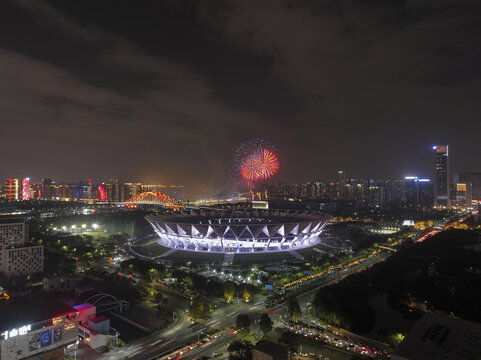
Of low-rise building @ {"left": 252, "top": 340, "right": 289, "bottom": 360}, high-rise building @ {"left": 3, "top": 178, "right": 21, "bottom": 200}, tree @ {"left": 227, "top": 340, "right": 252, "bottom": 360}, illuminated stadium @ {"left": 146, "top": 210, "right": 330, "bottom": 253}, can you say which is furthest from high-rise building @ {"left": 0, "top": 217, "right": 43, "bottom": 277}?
high-rise building @ {"left": 3, "top": 178, "right": 21, "bottom": 200}

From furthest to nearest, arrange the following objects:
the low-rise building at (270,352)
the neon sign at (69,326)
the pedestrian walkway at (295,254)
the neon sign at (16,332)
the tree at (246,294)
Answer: the pedestrian walkway at (295,254)
the tree at (246,294)
the neon sign at (69,326)
the neon sign at (16,332)
the low-rise building at (270,352)

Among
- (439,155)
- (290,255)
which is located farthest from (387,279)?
(439,155)

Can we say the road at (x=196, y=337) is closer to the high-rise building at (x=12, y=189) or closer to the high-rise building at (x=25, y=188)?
the high-rise building at (x=12, y=189)

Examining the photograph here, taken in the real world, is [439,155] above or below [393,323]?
above

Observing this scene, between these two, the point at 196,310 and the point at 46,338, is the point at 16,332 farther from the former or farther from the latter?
the point at 196,310

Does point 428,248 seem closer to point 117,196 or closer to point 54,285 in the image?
point 54,285

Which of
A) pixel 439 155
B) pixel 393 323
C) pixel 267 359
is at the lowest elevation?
pixel 393 323

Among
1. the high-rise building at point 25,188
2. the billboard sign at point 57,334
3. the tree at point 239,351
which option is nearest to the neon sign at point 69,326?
the billboard sign at point 57,334
